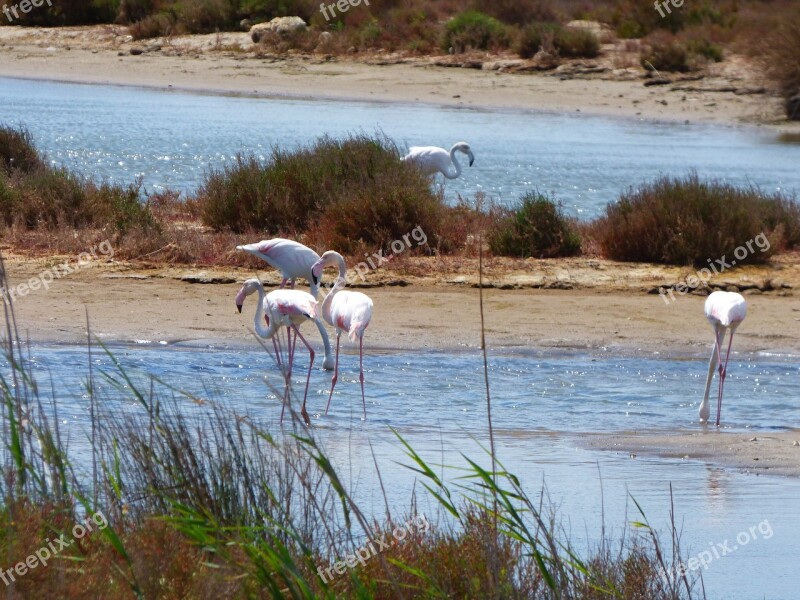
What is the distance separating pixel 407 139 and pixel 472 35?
12762 mm

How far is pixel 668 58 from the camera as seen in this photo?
3319 centimetres

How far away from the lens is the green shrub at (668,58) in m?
33.1

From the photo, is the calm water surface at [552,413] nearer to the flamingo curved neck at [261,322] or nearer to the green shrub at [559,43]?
the flamingo curved neck at [261,322]

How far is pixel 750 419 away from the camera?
912 cm

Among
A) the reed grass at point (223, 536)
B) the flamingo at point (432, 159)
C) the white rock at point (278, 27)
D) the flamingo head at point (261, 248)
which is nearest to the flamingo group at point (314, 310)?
the flamingo head at point (261, 248)

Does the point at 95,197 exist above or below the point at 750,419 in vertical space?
above

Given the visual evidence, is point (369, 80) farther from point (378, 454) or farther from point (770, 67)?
point (378, 454)

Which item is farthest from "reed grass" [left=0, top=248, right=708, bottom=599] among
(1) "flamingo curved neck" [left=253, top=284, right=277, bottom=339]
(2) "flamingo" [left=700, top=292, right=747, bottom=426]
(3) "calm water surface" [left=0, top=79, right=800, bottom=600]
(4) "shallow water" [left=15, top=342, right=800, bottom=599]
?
(2) "flamingo" [left=700, top=292, right=747, bottom=426]

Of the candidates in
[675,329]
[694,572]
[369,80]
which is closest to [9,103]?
[369,80]

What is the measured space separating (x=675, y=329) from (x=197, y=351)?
4168 mm

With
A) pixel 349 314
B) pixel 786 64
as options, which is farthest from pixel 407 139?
pixel 349 314

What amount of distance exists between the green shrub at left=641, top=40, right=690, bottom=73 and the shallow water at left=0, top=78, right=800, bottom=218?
14.2 ft

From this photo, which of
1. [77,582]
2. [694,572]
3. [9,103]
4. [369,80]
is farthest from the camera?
[369,80]

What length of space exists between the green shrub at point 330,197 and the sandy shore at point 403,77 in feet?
51.1
